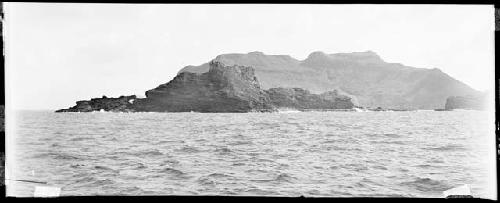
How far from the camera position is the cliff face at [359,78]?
4449 millimetres

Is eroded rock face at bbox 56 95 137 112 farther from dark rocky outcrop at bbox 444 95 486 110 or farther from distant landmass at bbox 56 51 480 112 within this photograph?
dark rocky outcrop at bbox 444 95 486 110

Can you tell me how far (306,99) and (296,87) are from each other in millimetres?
221

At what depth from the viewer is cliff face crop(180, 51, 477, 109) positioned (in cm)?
445

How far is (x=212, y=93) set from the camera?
15.2 feet

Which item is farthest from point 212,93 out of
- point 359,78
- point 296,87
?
point 359,78

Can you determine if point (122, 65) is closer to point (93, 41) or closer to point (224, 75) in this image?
point (93, 41)

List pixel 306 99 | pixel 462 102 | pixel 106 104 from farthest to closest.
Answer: pixel 306 99, pixel 462 102, pixel 106 104

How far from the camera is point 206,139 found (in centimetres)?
496

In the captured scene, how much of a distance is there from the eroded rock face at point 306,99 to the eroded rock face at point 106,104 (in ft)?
5.03

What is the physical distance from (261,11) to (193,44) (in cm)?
79

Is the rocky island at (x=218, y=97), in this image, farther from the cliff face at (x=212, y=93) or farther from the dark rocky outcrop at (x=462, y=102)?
the dark rocky outcrop at (x=462, y=102)

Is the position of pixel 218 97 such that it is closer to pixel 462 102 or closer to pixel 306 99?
pixel 306 99

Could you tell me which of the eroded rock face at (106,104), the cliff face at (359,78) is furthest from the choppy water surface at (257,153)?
the cliff face at (359,78)

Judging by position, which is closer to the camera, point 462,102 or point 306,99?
point 462,102
